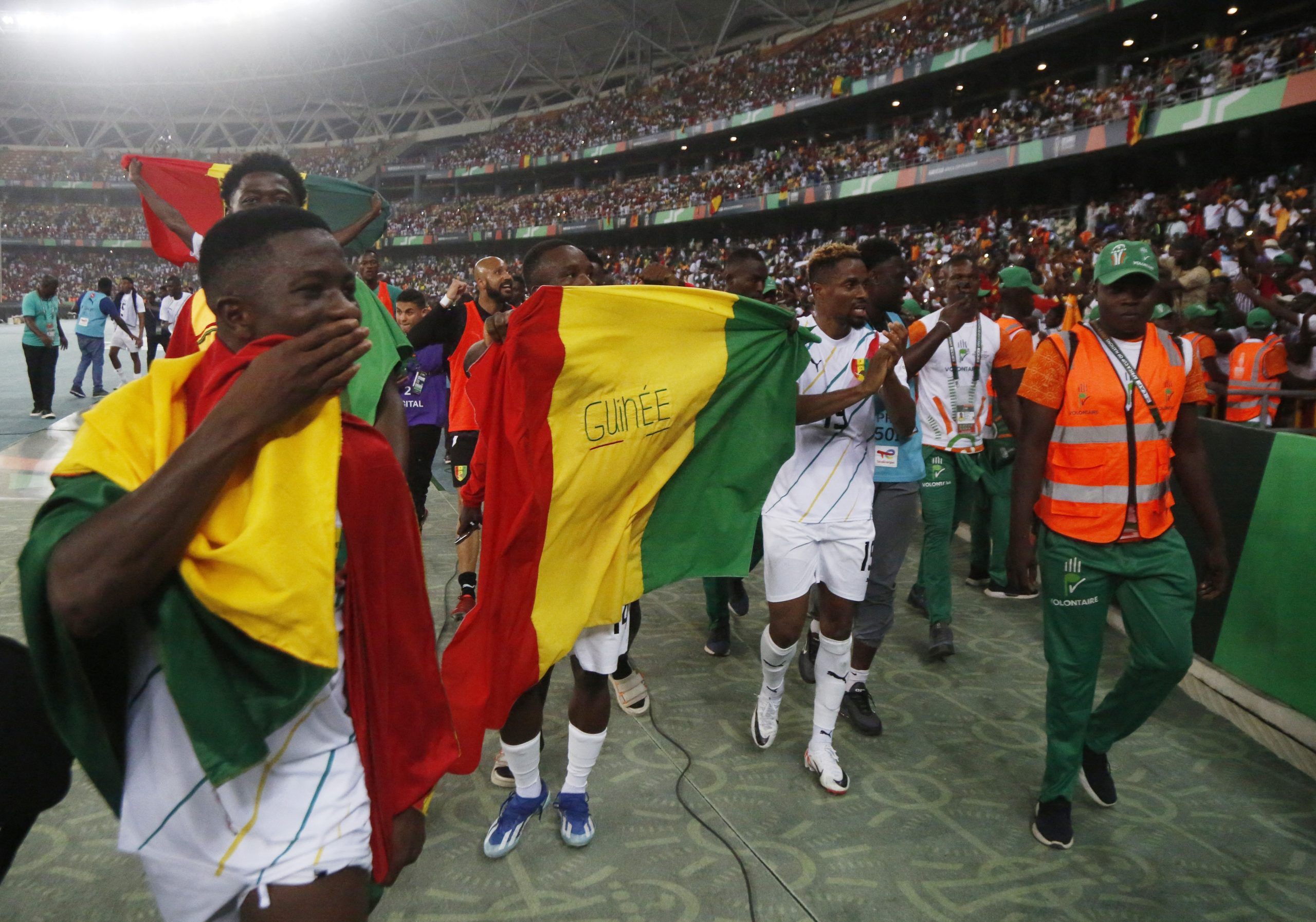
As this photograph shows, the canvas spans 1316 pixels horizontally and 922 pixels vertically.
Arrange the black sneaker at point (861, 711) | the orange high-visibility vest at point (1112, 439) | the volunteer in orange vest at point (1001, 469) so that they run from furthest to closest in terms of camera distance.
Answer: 1. the volunteer in orange vest at point (1001, 469)
2. the black sneaker at point (861, 711)
3. the orange high-visibility vest at point (1112, 439)

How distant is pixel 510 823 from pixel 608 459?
51.3 inches

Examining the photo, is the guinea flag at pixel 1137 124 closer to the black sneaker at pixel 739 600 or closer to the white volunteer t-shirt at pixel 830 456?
the black sneaker at pixel 739 600

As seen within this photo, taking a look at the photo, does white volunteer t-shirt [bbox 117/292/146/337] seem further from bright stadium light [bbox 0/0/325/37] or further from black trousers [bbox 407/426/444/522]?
bright stadium light [bbox 0/0/325/37]

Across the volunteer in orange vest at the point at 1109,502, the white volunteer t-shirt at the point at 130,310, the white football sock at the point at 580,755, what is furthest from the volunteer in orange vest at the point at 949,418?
the white volunteer t-shirt at the point at 130,310

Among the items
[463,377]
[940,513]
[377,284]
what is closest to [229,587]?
[463,377]

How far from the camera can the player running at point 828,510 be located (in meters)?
3.37

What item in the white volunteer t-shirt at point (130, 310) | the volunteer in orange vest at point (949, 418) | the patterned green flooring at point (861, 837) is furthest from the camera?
the white volunteer t-shirt at point (130, 310)

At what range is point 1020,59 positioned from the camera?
73.2 ft

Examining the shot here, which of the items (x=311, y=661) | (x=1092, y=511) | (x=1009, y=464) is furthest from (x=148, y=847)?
(x=1009, y=464)

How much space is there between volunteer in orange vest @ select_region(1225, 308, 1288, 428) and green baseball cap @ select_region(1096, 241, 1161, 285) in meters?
4.51

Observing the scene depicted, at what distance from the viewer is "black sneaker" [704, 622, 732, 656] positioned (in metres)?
4.69

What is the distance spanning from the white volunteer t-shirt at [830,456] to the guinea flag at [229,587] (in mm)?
2244

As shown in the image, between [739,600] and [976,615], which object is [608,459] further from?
[976,615]

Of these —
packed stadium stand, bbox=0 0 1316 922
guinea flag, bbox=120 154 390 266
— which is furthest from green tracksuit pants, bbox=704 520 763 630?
guinea flag, bbox=120 154 390 266
